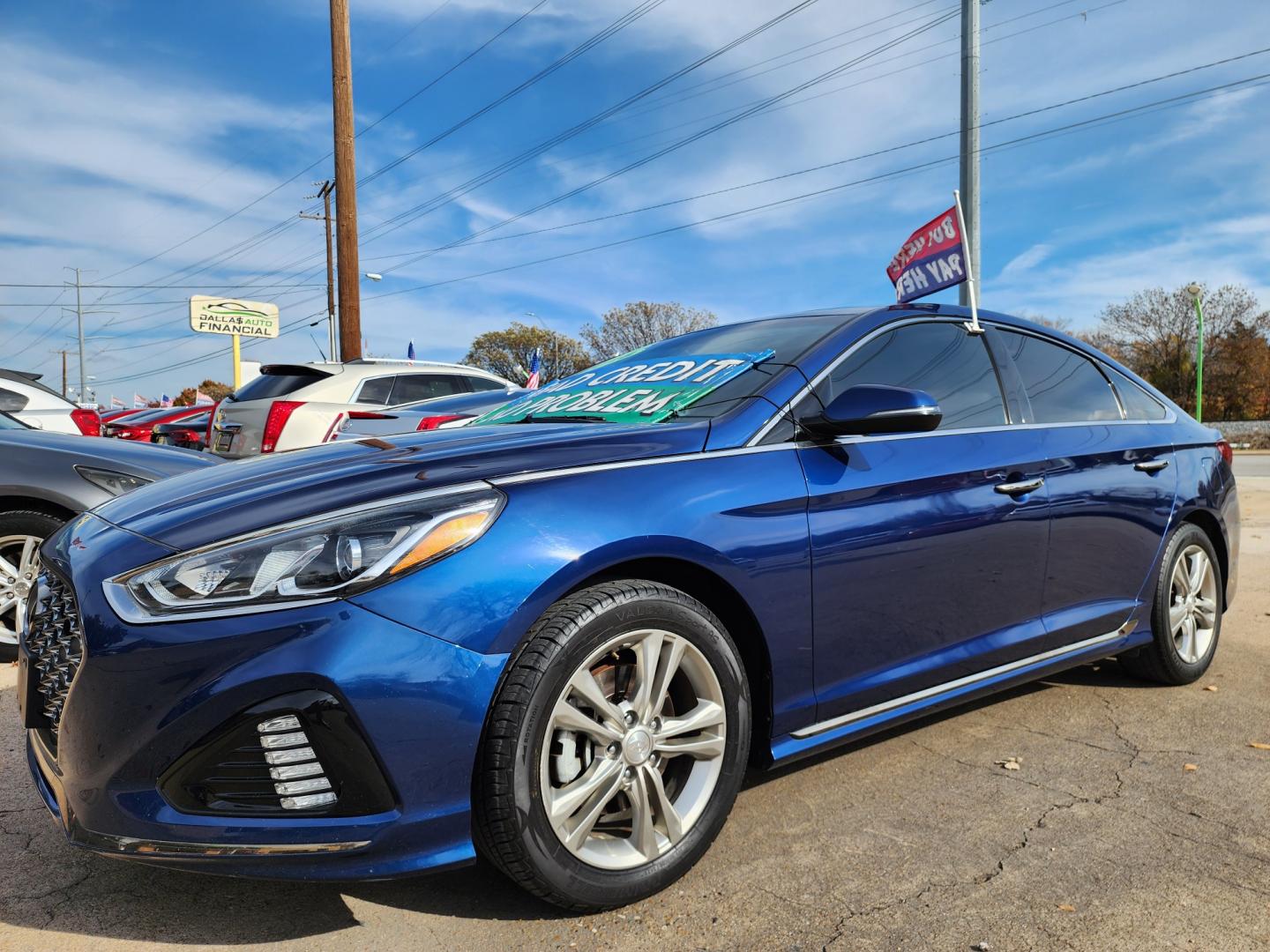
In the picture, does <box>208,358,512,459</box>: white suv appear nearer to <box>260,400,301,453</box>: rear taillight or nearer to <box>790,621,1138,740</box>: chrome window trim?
<box>260,400,301,453</box>: rear taillight

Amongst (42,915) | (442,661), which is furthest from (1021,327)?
(42,915)

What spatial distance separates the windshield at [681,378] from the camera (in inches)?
108

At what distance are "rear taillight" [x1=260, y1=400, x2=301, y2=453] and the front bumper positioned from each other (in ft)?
18.6

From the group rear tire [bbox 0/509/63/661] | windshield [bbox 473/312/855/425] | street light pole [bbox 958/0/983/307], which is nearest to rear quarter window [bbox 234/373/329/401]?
rear tire [bbox 0/509/63/661]

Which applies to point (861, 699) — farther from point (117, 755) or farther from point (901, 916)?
point (117, 755)

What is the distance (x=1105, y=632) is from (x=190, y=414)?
17024mm

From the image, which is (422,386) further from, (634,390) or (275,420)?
(634,390)

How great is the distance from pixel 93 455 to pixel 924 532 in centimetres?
395

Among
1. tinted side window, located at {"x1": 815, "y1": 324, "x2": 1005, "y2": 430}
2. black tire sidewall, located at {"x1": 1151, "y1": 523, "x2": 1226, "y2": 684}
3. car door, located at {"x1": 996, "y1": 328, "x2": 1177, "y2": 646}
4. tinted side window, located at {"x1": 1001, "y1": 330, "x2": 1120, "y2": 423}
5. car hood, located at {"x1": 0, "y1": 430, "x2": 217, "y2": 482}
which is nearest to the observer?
tinted side window, located at {"x1": 815, "y1": 324, "x2": 1005, "y2": 430}

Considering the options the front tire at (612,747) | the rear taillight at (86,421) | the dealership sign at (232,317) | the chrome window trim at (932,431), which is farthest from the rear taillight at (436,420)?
the dealership sign at (232,317)

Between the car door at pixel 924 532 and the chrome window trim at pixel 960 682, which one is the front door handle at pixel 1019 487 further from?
the chrome window trim at pixel 960 682

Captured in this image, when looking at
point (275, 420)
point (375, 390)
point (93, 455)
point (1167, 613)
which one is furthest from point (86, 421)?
point (1167, 613)

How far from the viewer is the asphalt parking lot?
6.77 feet

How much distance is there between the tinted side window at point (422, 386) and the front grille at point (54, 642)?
6356 millimetres
